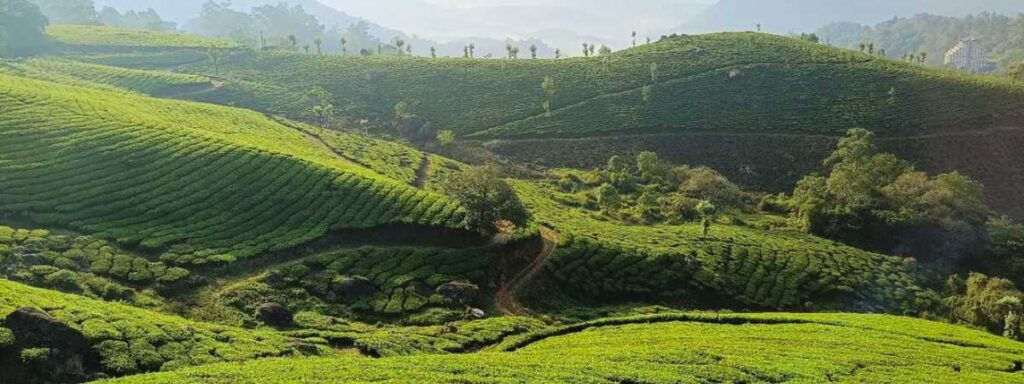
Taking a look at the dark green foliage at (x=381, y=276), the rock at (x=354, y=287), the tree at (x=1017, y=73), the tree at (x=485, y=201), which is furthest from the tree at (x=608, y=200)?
the tree at (x=1017, y=73)

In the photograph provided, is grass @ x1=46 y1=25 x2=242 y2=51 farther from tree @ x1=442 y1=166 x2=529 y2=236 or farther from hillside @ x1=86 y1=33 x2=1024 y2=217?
tree @ x1=442 y1=166 x2=529 y2=236

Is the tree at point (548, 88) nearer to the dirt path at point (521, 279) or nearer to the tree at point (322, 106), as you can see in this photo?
the tree at point (322, 106)

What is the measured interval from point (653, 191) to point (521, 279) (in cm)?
4061

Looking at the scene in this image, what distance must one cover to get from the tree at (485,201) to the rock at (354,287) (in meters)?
11.4

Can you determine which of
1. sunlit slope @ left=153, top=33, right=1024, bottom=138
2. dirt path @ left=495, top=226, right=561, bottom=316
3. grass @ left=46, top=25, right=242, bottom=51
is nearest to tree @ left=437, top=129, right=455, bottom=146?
sunlit slope @ left=153, top=33, right=1024, bottom=138

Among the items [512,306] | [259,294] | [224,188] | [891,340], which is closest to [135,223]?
[224,188]

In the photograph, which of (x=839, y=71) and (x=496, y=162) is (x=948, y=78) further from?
(x=496, y=162)

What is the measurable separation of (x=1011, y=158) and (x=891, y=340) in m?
78.0

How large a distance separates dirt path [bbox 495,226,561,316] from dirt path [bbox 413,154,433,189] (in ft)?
70.4

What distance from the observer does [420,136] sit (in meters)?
112

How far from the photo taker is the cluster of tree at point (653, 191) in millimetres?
79125

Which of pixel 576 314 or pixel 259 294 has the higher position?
pixel 259 294

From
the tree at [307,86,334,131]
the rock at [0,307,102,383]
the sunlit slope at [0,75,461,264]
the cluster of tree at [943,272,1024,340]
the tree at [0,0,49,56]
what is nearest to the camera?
the rock at [0,307,102,383]

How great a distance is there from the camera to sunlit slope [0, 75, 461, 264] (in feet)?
154
